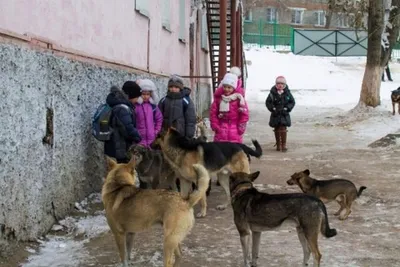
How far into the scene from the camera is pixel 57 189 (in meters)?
6.70

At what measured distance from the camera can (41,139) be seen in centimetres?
614

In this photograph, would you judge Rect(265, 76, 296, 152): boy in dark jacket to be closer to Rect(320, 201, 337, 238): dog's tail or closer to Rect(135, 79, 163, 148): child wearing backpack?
Rect(135, 79, 163, 148): child wearing backpack

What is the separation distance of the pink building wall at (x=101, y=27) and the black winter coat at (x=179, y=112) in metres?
1.22

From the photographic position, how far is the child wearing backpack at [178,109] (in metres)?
8.53

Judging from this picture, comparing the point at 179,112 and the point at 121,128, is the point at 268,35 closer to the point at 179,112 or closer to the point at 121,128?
the point at 179,112

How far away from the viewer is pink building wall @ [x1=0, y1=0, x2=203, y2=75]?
5917mm

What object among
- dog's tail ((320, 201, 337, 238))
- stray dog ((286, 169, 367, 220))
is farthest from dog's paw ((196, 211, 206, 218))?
dog's tail ((320, 201, 337, 238))

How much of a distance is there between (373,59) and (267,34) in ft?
108

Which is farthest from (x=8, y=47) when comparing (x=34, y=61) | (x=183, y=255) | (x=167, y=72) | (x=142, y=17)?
(x=167, y=72)

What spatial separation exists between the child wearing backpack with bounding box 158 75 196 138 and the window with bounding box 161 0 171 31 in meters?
5.63

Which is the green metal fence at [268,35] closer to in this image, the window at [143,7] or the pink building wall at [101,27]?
the pink building wall at [101,27]

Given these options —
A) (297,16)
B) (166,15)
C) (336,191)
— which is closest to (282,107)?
(166,15)

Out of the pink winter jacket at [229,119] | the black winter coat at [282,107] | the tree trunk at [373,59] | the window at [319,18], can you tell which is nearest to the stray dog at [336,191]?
the pink winter jacket at [229,119]

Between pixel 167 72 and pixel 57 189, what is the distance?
8302 millimetres
